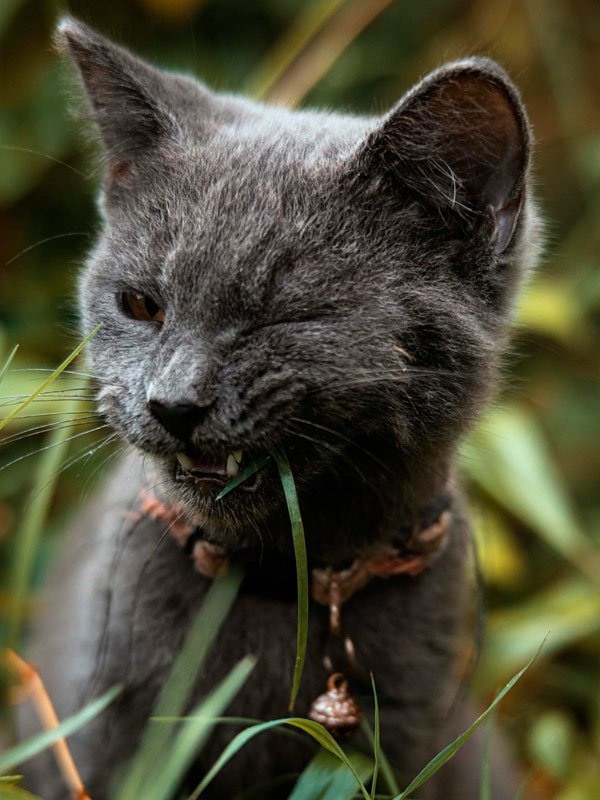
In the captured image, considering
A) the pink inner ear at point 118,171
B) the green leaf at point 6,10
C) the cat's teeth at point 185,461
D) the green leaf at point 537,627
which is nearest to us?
the cat's teeth at point 185,461

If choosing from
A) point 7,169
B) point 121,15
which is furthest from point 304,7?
point 7,169

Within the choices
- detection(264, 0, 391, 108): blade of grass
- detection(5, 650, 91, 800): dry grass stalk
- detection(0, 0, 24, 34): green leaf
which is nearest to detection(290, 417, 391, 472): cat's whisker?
detection(5, 650, 91, 800): dry grass stalk

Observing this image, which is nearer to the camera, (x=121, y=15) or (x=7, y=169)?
(x=7, y=169)

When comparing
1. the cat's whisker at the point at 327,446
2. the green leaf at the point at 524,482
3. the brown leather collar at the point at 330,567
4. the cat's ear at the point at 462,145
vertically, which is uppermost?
the cat's ear at the point at 462,145

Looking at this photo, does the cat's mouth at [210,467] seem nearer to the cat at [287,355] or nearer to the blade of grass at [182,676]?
the cat at [287,355]

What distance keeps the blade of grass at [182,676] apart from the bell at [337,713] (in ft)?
0.59

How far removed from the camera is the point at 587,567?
222 centimetres

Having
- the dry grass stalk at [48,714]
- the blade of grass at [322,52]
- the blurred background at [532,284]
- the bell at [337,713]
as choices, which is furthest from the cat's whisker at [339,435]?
the blade of grass at [322,52]

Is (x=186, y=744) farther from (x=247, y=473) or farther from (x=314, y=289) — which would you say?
(x=314, y=289)

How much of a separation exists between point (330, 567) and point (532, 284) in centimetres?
90

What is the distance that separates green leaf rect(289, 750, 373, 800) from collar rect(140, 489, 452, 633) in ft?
0.59

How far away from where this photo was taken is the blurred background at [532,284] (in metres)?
2.13

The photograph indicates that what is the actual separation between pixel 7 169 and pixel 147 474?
5.00 feet

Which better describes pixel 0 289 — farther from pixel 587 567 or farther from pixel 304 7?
pixel 587 567
